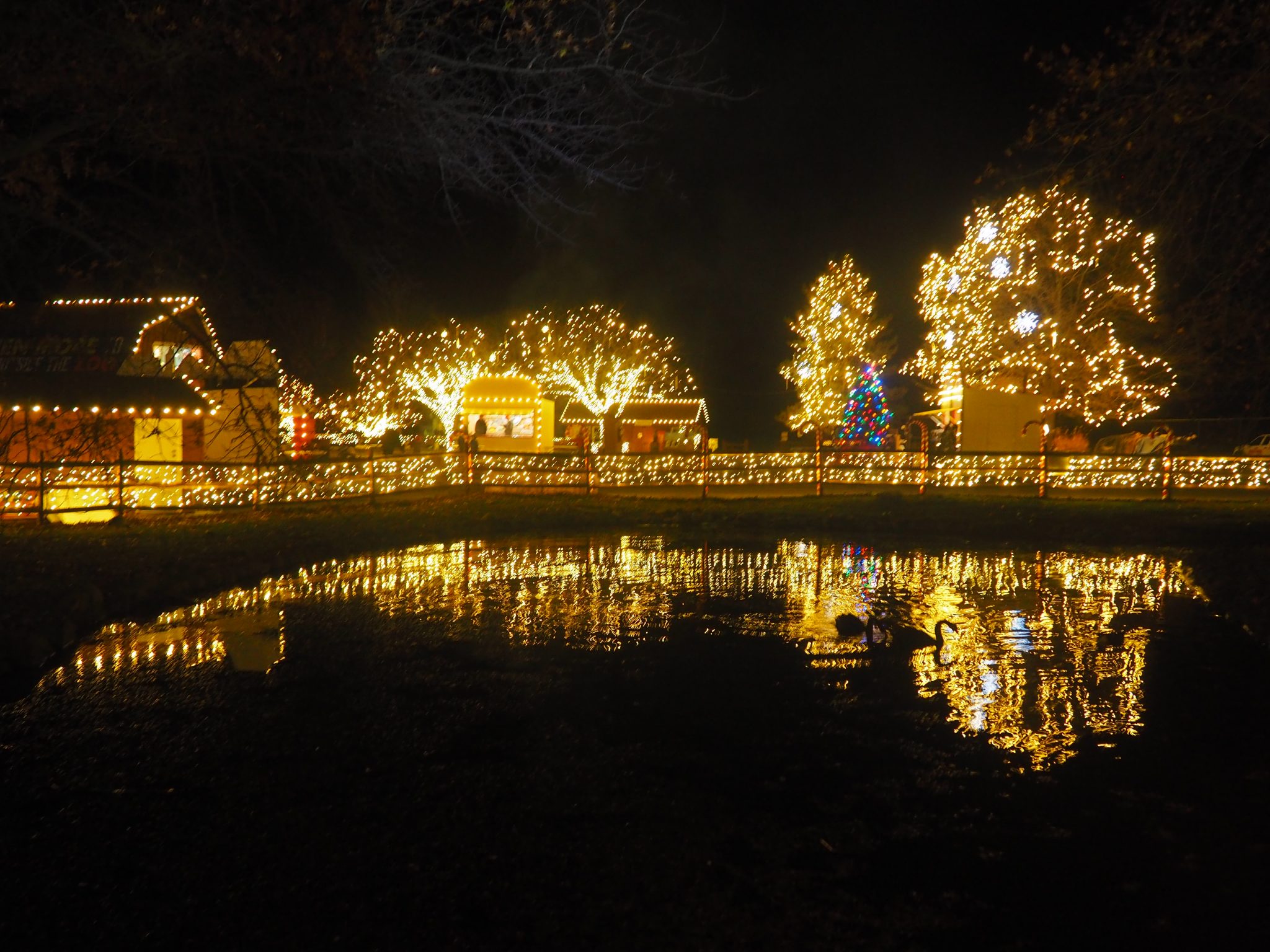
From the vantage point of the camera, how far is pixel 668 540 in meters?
18.0

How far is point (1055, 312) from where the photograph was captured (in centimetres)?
3809

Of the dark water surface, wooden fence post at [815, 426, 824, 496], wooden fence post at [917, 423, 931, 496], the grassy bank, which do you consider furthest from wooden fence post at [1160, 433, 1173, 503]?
the dark water surface

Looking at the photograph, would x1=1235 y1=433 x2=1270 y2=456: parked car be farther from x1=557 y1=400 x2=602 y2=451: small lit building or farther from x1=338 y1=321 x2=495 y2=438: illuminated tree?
x1=338 y1=321 x2=495 y2=438: illuminated tree

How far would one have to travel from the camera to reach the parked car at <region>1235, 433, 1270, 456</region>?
34.7 metres

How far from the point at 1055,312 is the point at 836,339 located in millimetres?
20906

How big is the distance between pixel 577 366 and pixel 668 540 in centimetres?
3982

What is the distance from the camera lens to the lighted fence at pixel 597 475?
21.0 metres

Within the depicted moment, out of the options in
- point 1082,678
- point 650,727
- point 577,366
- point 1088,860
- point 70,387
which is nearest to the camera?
point 1088,860

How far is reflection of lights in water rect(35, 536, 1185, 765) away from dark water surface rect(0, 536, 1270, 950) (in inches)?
2.8

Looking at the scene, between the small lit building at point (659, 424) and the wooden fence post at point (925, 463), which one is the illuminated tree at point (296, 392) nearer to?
the wooden fence post at point (925, 463)

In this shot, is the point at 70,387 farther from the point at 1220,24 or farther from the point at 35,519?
the point at 1220,24

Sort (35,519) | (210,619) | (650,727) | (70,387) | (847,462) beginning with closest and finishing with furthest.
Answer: (650,727), (210,619), (35,519), (70,387), (847,462)

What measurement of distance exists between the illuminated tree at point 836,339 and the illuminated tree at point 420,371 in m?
18.0

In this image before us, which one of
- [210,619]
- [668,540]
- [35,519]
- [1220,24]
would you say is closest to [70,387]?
[35,519]
